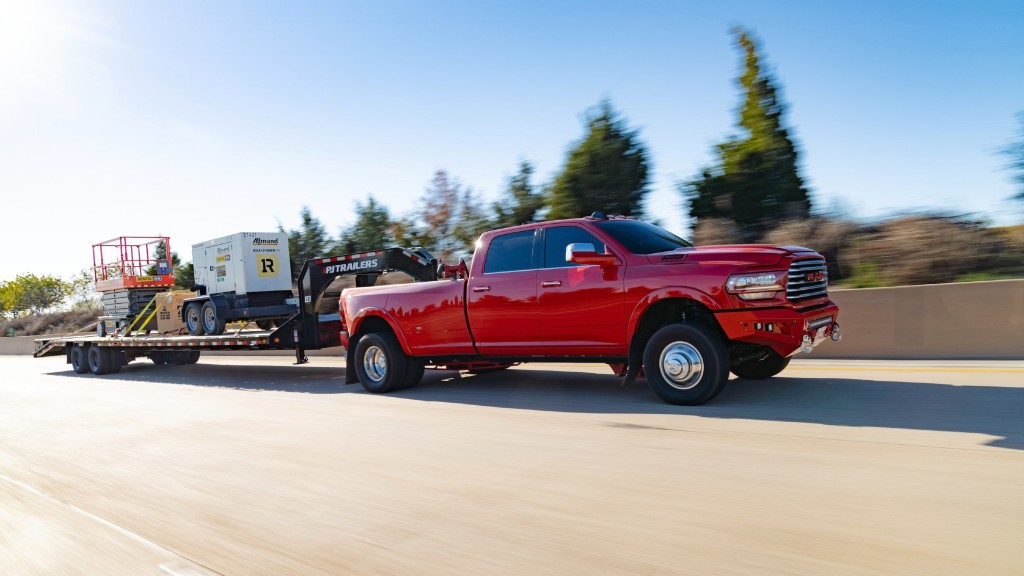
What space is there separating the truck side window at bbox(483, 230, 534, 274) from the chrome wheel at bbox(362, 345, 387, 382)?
2155 mm

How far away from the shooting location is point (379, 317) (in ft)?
30.4

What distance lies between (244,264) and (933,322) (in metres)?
12.6

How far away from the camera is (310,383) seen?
1113cm

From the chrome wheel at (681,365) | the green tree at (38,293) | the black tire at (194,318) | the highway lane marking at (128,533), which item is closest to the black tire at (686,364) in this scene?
the chrome wheel at (681,365)

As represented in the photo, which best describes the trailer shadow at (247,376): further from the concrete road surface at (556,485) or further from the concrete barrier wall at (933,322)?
Result: the concrete barrier wall at (933,322)

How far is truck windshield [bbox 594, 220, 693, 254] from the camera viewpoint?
702 centimetres

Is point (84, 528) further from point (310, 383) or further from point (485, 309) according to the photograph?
point (310, 383)

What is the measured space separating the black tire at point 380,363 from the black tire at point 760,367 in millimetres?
4091

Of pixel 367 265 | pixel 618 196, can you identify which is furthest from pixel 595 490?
pixel 618 196

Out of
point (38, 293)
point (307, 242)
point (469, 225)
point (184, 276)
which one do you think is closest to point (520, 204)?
point (469, 225)

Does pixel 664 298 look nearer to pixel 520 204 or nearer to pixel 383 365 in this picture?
pixel 383 365

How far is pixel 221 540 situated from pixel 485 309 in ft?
14.8

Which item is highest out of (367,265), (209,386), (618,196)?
(618,196)

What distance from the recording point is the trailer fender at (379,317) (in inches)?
351
